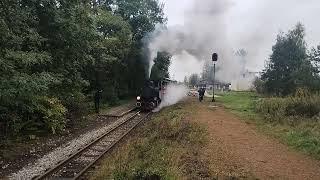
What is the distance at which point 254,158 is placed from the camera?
1312cm

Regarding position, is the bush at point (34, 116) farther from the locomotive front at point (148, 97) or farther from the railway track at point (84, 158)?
the locomotive front at point (148, 97)

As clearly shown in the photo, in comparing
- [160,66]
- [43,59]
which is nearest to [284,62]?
[160,66]

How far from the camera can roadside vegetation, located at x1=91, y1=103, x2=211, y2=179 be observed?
9.69m

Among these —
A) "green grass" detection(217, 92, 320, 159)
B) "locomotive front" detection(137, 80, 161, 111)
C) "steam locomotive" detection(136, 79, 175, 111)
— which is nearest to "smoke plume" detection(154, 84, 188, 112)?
"steam locomotive" detection(136, 79, 175, 111)

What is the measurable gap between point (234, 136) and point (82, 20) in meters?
8.79

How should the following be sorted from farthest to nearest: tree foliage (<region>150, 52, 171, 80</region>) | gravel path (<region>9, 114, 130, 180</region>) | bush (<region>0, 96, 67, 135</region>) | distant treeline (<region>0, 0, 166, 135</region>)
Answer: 1. tree foliage (<region>150, 52, 171, 80</region>)
2. bush (<region>0, 96, 67, 135</region>)
3. distant treeline (<region>0, 0, 166, 135</region>)
4. gravel path (<region>9, 114, 130, 180</region>)

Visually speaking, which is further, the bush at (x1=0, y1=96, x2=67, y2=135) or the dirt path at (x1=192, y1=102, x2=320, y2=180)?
the bush at (x1=0, y1=96, x2=67, y2=135)

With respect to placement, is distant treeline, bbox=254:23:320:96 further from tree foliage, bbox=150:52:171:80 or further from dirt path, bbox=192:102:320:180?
dirt path, bbox=192:102:320:180

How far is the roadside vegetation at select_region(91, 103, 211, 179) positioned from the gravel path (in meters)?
1.60

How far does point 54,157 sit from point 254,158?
20.6ft

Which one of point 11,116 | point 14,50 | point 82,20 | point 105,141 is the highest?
point 82,20

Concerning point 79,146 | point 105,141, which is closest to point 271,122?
point 105,141

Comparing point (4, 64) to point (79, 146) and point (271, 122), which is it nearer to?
point (79, 146)

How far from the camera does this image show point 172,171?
9742mm
